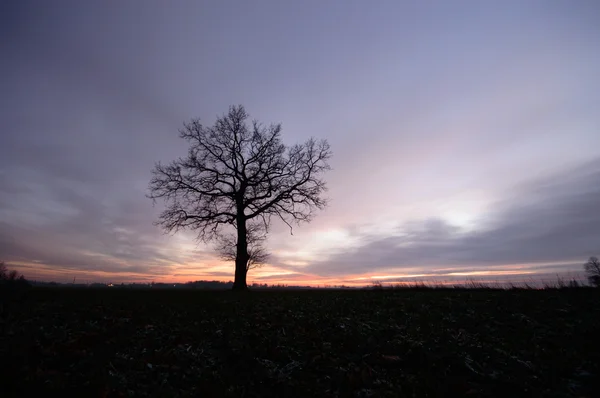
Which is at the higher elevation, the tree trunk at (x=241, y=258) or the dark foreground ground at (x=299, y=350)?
the tree trunk at (x=241, y=258)

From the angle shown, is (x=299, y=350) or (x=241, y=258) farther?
(x=241, y=258)

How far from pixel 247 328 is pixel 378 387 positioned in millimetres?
4873

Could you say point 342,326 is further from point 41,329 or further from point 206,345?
point 41,329

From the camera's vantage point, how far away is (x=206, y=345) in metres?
8.12

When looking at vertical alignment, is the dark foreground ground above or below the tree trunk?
below

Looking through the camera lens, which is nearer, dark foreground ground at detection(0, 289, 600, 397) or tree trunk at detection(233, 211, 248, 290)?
dark foreground ground at detection(0, 289, 600, 397)

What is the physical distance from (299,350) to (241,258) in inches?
645

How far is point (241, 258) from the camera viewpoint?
23750 mm

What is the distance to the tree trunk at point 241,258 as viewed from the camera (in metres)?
23.0

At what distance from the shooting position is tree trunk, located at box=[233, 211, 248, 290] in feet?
75.6

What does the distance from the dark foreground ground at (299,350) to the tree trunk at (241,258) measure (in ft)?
35.6

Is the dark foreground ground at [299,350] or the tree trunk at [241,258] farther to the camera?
the tree trunk at [241,258]

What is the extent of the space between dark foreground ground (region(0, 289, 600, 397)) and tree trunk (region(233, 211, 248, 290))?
10866mm

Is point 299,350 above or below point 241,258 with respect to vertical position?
below
